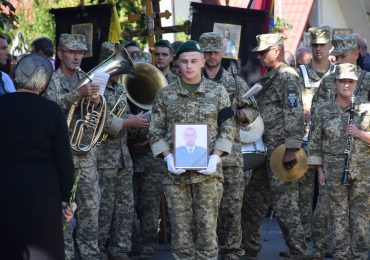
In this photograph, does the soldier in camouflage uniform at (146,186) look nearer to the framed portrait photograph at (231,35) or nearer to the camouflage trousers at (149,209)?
the camouflage trousers at (149,209)

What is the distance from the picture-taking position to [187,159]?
907 centimetres

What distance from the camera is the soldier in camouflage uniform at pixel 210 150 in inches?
362

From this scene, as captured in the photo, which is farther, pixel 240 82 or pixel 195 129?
pixel 240 82

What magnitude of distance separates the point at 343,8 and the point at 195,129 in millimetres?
19525

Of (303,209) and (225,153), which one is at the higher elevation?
(225,153)

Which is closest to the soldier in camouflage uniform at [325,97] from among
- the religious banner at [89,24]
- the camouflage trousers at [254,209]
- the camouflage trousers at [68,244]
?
the camouflage trousers at [254,209]

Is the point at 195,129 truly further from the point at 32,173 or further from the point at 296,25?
the point at 296,25

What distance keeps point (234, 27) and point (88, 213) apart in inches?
143

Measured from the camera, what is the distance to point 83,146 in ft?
32.4

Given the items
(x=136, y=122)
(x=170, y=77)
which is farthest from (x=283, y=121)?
(x=136, y=122)

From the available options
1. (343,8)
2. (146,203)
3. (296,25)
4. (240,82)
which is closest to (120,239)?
(146,203)

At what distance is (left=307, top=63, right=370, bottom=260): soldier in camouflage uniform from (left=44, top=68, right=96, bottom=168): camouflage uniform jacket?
2256 millimetres

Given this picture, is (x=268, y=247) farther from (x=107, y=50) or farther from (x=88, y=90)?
(x=88, y=90)

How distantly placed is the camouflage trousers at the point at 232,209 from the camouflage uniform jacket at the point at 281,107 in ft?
2.25
